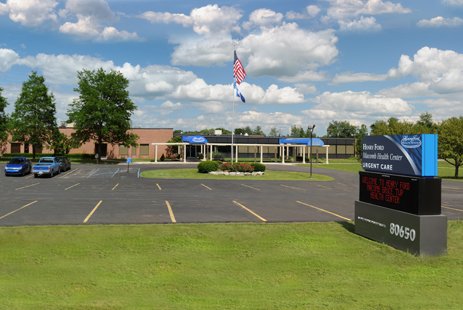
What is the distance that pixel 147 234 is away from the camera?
461 inches

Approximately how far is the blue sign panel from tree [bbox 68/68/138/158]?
54.7 metres

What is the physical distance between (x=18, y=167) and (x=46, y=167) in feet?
10.2

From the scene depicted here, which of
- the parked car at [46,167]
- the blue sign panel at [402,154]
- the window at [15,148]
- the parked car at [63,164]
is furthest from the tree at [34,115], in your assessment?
the blue sign panel at [402,154]

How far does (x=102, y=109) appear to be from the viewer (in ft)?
207

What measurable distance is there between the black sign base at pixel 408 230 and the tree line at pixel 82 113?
2176 inches

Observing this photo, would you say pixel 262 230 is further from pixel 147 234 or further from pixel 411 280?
pixel 411 280

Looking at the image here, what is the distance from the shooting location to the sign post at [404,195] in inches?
398

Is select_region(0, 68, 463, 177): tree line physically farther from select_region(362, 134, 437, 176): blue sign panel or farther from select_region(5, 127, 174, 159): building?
select_region(362, 134, 437, 176): blue sign panel

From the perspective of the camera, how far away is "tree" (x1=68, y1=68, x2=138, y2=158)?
205 ft

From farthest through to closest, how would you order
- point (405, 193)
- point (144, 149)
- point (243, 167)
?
1. point (144, 149)
2. point (243, 167)
3. point (405, 193)

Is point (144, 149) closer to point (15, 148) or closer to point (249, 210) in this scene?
point (15, 148)

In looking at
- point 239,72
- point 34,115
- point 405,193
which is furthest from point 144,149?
point 405,193

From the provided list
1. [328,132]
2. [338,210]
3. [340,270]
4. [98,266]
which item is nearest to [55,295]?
[98,266]

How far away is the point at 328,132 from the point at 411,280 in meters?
174
